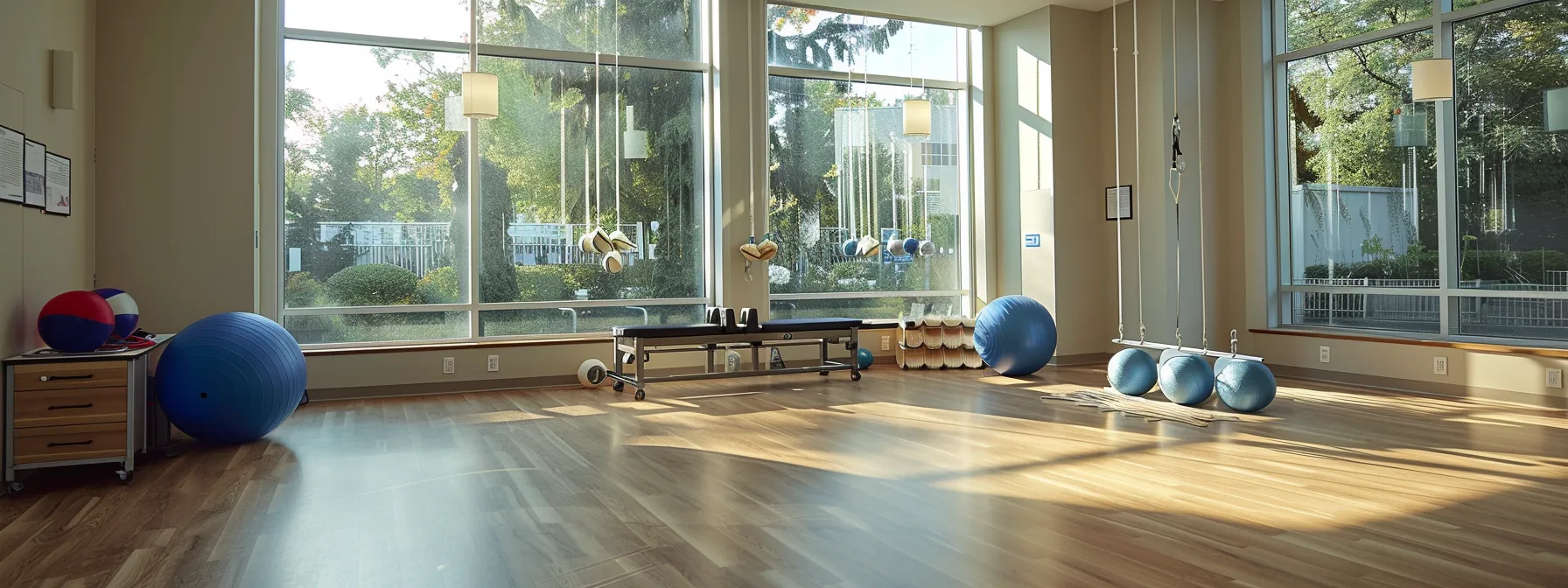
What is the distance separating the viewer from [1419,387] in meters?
6.64

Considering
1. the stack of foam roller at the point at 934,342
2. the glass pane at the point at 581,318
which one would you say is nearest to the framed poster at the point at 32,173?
the glass pane at the point at 581,318

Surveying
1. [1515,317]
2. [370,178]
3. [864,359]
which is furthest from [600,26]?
[1515,317]

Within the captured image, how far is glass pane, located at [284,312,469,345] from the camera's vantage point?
6.77 metres

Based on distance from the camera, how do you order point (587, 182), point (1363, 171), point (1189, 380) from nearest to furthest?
point (1189, 380)
point (1363, 171)
point (587, 182)

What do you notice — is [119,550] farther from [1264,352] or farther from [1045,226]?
[1264,352]

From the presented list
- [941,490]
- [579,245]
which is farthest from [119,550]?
[579,245]

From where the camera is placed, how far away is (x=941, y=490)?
3789 millimetres

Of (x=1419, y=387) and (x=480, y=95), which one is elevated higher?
(x=480, y=95)

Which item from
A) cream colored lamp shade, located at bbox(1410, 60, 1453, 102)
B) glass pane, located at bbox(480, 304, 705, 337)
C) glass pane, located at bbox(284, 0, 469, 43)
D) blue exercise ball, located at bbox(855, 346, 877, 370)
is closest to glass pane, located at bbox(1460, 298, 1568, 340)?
cream colored lamp shade, located at bbox(1410, 60, 1453, 102)

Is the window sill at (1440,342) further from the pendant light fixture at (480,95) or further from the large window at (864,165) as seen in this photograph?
the pendant light fixture at (480,95)

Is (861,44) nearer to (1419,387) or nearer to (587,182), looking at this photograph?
(587,182)

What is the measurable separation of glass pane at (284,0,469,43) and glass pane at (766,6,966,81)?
2608 millimetres

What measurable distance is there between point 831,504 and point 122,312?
379cm

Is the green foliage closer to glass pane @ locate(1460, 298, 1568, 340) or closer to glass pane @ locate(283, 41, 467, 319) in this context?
glass pane @ locate(283, 41, 467, 319)
